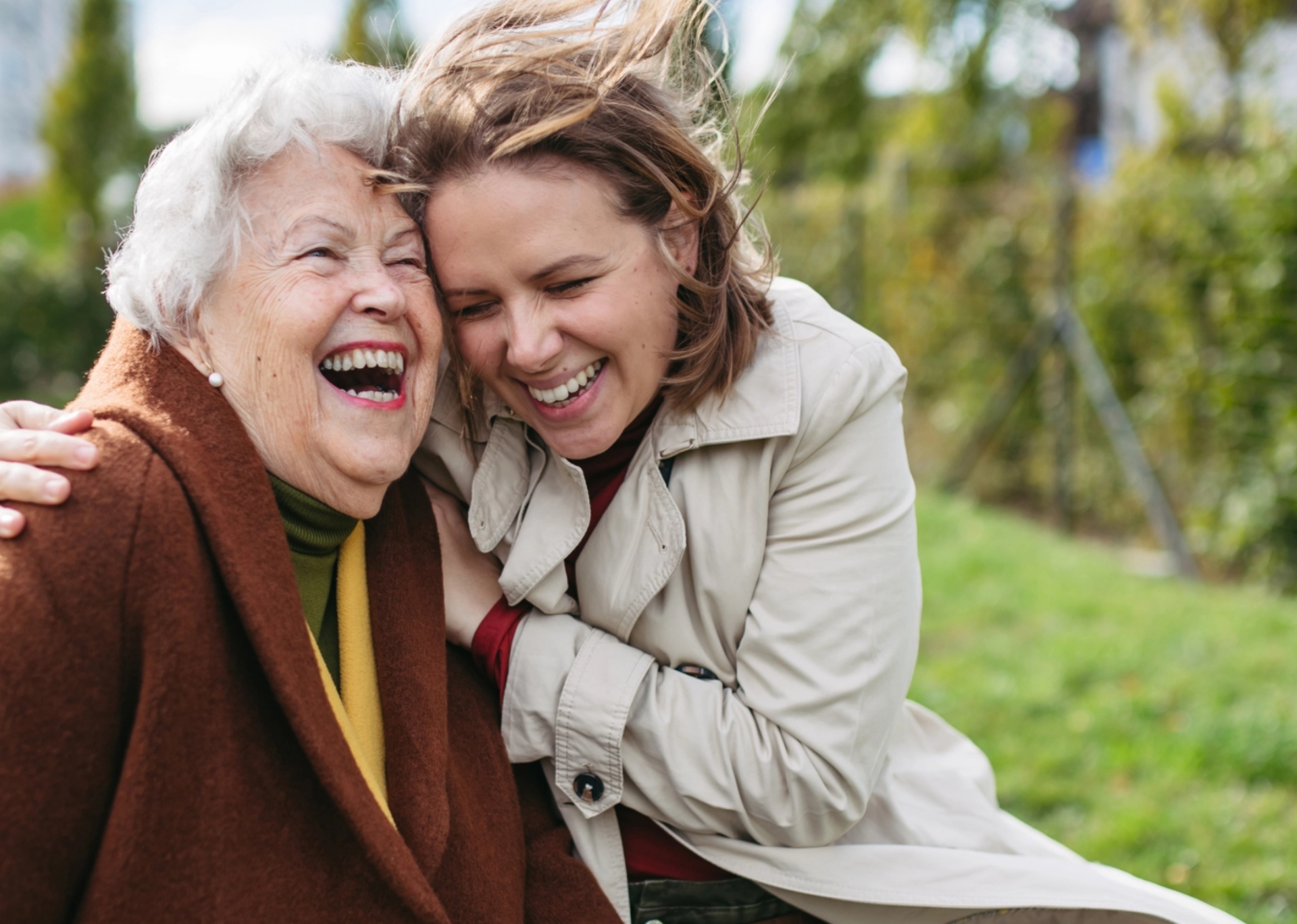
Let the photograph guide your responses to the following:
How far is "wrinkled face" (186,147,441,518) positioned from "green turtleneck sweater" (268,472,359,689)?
2cm

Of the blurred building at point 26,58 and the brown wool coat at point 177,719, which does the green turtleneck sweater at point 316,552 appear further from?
the blurred building at point 26,58

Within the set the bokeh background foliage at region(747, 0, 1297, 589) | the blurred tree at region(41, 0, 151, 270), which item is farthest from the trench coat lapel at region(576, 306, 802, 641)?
the blurred tree at region(41, 0, 151, 270)

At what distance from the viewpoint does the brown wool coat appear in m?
1.38

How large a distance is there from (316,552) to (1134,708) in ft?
11.4

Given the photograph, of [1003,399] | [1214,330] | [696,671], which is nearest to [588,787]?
[696,671]

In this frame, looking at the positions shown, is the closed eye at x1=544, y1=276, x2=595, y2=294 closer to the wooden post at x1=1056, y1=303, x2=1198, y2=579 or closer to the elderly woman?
the elderly woman

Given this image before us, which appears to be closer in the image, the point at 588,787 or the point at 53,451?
the point at 53,451

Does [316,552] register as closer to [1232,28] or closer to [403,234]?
[403,234]

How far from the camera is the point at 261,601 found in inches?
59.7

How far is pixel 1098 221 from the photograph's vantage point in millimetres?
7273

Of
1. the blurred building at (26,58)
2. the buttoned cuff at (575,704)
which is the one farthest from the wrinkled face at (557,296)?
the blurred building at (26,58)

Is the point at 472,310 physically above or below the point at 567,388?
above

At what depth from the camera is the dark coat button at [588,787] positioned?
6.38 ft

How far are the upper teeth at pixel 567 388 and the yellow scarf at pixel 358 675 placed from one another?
0.38 m
